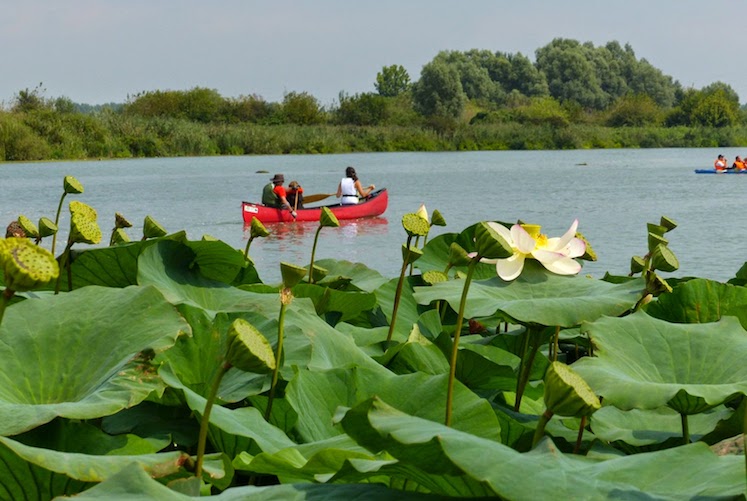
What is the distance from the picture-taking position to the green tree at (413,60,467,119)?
50.8 metres

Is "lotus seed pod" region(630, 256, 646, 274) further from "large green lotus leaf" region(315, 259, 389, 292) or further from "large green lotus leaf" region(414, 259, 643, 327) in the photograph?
"large green lotus leaf" region(315, 259, 389, 292)

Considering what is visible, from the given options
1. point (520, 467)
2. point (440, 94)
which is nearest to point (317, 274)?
point (520, 467)

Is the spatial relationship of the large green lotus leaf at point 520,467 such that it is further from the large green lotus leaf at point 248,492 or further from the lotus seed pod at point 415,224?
the lotus seed pod at point 415,224

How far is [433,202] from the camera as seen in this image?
52.2ft

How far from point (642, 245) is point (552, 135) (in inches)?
1440

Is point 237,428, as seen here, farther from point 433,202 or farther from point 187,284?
point 433,202

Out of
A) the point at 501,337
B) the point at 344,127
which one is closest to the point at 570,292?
the point at 501,337

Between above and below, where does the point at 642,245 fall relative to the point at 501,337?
below

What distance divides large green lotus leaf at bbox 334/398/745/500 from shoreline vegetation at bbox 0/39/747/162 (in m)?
31.2

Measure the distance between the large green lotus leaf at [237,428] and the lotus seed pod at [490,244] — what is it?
0.89 feet

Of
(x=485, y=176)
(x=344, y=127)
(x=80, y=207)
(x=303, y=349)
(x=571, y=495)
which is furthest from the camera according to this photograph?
(x=344, y=127)

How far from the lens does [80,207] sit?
4.56 feet

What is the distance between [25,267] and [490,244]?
45 cm

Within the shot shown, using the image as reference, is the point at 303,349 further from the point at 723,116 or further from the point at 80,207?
the point at 723,116
